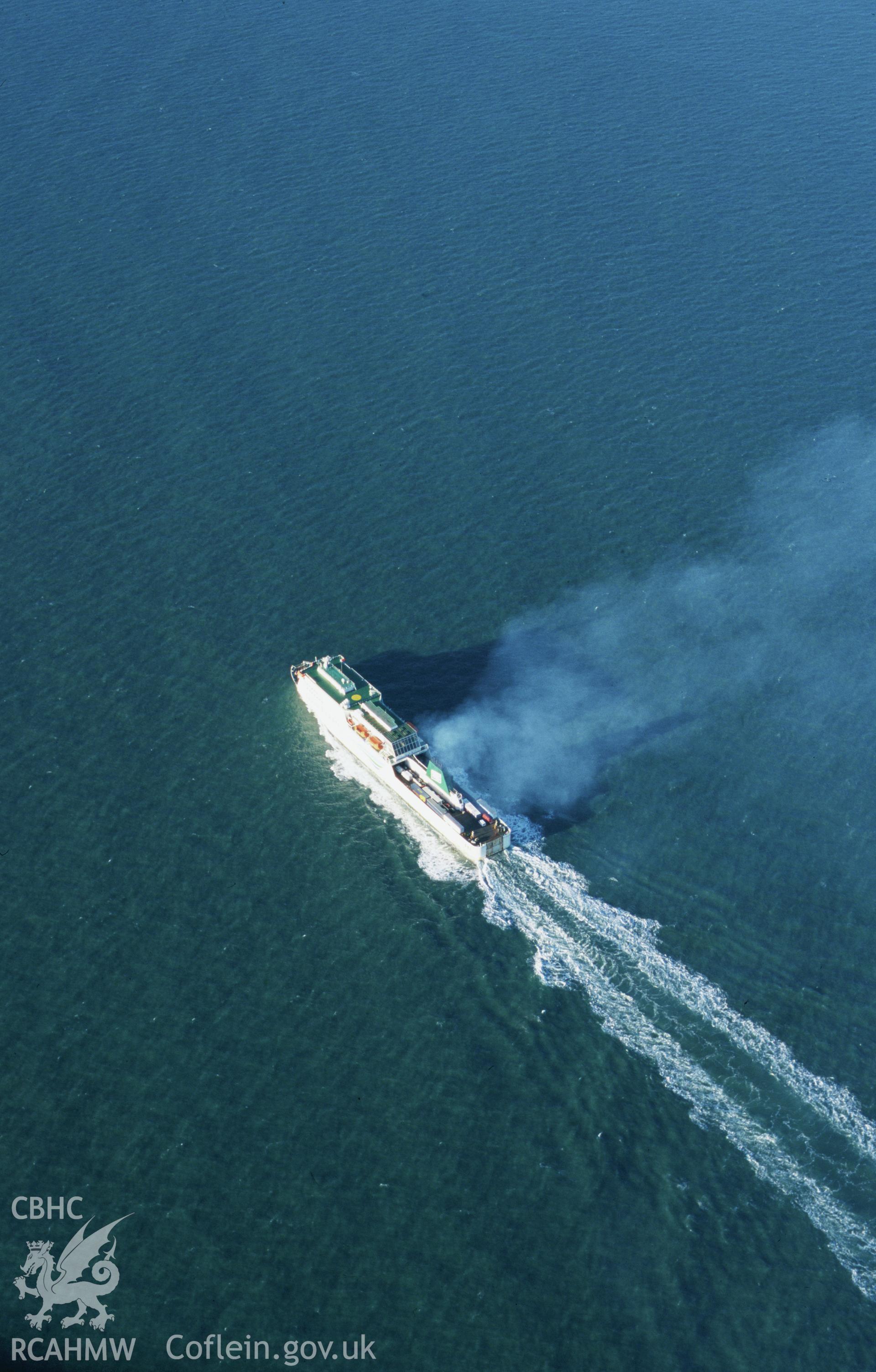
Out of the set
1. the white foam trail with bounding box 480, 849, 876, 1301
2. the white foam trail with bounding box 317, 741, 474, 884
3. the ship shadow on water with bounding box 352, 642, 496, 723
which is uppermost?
the ship shadow on water with bounding box 352, 642, 496, 723

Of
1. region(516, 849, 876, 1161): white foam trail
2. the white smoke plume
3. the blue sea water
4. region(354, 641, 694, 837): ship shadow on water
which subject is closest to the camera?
the blue sea water

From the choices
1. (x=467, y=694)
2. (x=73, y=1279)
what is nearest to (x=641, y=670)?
(x=467, y=694)

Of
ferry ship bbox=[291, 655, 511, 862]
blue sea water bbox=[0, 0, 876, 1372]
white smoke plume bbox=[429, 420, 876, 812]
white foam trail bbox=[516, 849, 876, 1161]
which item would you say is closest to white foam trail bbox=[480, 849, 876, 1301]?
blue sea water bbox=[0, 0, 876, 1372]

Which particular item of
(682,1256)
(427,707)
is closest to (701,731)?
(427,707)

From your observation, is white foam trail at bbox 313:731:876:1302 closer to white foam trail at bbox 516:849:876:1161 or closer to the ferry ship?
white foam trail at bbox 516:849:876:1161

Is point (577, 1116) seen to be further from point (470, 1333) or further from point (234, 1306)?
point (234, 1306)

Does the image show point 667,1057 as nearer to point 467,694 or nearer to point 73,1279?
point 467,694
